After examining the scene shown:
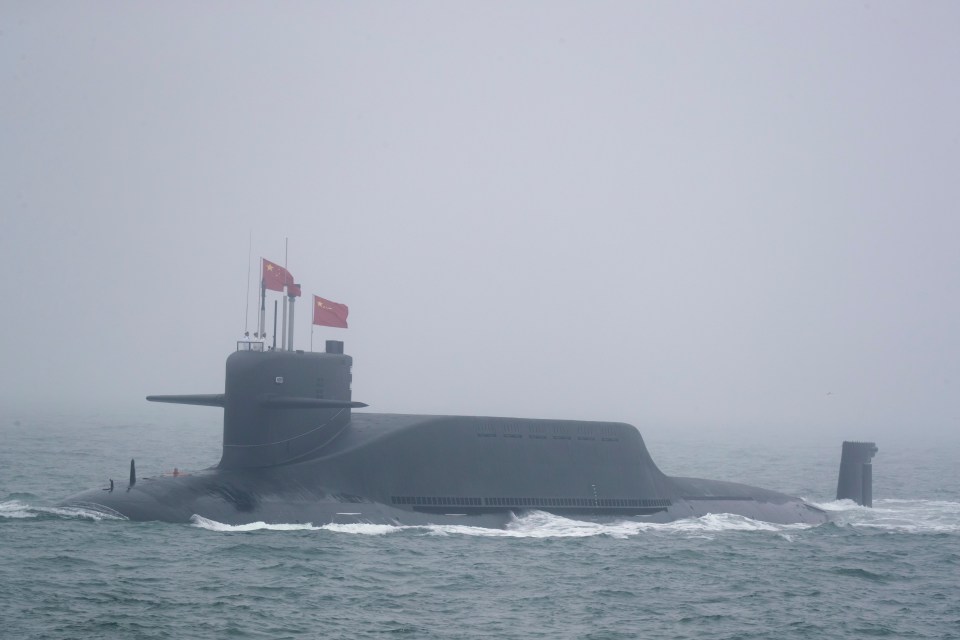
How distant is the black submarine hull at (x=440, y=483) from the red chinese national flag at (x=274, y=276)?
4.05 meters

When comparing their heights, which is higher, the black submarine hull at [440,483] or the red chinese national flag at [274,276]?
the red chinese national flag at [274,276]

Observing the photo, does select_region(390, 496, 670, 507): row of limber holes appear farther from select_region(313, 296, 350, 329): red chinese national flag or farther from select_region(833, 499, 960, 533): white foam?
select_region(833, 499, 960, 533): white foam

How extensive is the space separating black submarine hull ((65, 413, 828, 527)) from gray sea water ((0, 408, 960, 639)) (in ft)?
1.68

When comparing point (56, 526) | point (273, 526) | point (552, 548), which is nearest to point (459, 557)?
point (552, 548)

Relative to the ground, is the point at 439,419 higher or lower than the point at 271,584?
higher

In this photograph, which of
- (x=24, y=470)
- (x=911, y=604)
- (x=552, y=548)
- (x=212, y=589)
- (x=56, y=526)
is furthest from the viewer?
(x=24, y=470)

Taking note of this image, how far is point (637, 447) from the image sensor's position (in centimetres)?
3188

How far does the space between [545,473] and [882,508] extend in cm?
1611

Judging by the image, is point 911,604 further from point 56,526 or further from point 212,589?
point 56,526

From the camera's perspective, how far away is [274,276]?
88.0ft

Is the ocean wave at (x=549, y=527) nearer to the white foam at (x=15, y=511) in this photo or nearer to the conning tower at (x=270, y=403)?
the conning tower at (x=270, y=403)

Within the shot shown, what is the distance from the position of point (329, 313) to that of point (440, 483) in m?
5.38

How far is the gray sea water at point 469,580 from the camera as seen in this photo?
57.5ft

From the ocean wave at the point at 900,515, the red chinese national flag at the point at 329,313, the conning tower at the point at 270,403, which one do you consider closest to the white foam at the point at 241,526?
the conning tower at the point at 270,403
